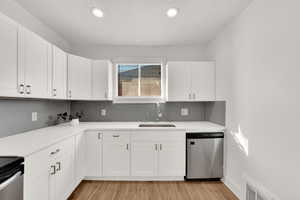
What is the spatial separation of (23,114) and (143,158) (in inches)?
68.3

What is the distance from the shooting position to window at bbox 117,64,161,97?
358 centimetres

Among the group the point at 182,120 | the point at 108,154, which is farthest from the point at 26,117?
the point at 182,120

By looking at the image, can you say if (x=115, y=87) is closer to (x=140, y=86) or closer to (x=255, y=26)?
(x=140, y=86)

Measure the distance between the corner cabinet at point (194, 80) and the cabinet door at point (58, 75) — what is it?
5.52ft

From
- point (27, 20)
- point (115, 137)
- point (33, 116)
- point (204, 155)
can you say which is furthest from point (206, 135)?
point (27, 20)

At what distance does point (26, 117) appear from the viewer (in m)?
2.26

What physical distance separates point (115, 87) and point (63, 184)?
1.96 m

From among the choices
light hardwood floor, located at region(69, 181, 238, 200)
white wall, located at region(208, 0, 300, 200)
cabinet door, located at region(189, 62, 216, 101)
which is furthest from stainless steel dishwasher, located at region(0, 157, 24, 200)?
cabinet door, located at region(189, 62, 216, 101)

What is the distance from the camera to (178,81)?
3.11 metres

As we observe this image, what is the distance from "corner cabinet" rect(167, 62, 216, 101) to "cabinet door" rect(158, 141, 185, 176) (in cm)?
84

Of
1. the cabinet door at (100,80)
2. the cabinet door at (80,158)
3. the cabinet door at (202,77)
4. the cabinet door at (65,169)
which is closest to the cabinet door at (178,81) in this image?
the cabinet door at (202,77)

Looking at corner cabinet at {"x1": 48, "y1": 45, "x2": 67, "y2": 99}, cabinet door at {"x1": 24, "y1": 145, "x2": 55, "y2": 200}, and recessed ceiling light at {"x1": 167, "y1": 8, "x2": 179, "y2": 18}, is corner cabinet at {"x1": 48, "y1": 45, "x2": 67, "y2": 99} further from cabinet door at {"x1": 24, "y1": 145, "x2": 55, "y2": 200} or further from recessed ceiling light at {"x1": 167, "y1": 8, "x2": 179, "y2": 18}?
recessed ceiling light at {"x1": 167, "y1": 8, "x2": 179, "y2": 18}

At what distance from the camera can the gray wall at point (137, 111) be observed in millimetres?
3504

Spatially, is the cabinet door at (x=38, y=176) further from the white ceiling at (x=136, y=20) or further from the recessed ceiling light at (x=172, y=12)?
the recessed ceiling light at (x=172, y=12)
